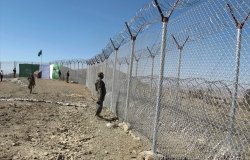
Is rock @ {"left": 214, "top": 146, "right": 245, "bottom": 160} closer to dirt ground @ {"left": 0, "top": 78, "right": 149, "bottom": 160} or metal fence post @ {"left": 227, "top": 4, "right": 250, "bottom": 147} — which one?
metal fence post @ {"left": 227, "top": 4, "right": 250, "bottom": 147}

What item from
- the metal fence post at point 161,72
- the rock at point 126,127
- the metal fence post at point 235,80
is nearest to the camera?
the metal fence post at point 235,80

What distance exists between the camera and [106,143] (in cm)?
1002

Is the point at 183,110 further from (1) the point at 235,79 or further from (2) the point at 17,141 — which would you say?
(2) the point at 17,141

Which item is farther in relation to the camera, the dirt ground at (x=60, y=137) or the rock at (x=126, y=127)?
the rock at (x=126, y=127)

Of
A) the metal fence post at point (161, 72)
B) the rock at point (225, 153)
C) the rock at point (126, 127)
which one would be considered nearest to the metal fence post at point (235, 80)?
the rock at point (225, 153)

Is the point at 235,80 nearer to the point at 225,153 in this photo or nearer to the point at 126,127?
the point at 225,153

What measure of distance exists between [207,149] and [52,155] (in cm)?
325

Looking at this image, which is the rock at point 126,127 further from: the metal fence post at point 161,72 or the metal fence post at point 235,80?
the metal fence post at point 235,80

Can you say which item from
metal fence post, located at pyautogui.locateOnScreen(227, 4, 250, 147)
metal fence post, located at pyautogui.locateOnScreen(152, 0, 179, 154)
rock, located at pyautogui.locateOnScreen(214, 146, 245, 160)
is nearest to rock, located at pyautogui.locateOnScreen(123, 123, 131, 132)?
metal fence post, located at pyautogui.locateOnScreen(152, 0, 179, 154)

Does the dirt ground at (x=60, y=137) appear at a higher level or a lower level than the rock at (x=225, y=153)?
lower

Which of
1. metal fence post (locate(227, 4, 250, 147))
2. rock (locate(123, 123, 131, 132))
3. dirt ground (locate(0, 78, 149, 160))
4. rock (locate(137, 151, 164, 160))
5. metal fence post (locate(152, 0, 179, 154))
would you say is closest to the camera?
metal fence post (locate(227, 4, 250, 147))

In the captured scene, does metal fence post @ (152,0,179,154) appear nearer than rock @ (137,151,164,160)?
No

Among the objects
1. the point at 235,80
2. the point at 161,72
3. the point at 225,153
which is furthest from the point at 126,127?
the point at 225,153

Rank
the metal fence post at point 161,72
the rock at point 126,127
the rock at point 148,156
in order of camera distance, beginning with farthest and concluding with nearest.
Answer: the rock at point 126,127
the metal fence post at point 161,72
the rock at point 148,156
